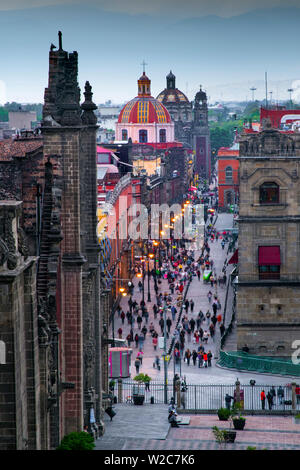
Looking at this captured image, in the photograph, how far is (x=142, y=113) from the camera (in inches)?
6570

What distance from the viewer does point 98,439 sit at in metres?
40.5

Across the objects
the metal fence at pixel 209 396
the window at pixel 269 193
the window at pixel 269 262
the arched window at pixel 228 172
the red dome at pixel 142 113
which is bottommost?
the metal fence at pixel 209 396

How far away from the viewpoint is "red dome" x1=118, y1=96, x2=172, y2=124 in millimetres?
166375

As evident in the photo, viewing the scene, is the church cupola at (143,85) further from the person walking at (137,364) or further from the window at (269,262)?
the person walking at (137,364)

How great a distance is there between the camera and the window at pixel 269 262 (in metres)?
59.1

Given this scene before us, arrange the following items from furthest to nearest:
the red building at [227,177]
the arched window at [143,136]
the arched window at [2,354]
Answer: the arched window at [143,136] → the red building at [227,177] → the arched window at [2,354]

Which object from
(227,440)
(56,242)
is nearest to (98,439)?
(227,440)

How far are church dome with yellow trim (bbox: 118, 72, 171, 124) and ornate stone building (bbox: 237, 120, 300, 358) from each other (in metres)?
108

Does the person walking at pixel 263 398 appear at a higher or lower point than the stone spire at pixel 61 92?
lower

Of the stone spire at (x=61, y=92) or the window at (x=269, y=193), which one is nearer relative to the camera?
the stone spire at (x=61, y=92)

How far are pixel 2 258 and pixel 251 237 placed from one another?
39.1m

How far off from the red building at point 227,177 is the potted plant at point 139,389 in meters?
89.4

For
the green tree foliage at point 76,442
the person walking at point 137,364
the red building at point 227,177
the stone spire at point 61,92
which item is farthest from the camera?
the red building at point 227,177

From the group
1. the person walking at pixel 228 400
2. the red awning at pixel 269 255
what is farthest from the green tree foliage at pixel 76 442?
the red awning at pixel 269 255
